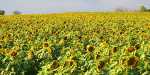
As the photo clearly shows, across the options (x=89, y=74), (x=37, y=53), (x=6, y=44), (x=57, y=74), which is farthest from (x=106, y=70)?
(x=6, y=44)

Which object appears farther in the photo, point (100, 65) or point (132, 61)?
point (100, 65)

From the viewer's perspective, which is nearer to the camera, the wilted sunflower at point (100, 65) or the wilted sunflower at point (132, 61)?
the wilted sunflower at point (132, 61)

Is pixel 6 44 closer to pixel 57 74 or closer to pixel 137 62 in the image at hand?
pixel 57 74

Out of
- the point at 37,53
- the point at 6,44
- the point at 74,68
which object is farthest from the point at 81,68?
the point at 6,44

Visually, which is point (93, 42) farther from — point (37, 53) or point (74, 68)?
point (74, 68)

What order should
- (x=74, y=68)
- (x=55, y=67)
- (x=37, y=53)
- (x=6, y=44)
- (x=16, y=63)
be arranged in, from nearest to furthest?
(x=74, y=68), (x=55, y=67), (x=16, y=63), (x=37, y=53), (x=6, y=44)

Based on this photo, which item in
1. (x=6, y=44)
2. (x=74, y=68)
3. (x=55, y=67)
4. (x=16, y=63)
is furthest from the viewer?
(x=6, y=44)

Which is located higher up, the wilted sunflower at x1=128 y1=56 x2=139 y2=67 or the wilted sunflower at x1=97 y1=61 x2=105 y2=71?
the wilted sunflower at x1=128 y1=56 x2=139 y2=67

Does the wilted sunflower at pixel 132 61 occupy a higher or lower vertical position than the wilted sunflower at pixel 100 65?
higher

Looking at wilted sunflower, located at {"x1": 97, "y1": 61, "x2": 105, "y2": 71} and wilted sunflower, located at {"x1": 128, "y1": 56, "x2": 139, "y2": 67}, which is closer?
wilted sunflower, located at {"x1": 128, "y1": 56, "x2": 139, "y2": 67}

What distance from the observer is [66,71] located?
7.86 metres

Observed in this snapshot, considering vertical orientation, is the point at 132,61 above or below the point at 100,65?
above

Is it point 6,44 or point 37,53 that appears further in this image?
point 6,44

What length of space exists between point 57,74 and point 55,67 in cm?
47
